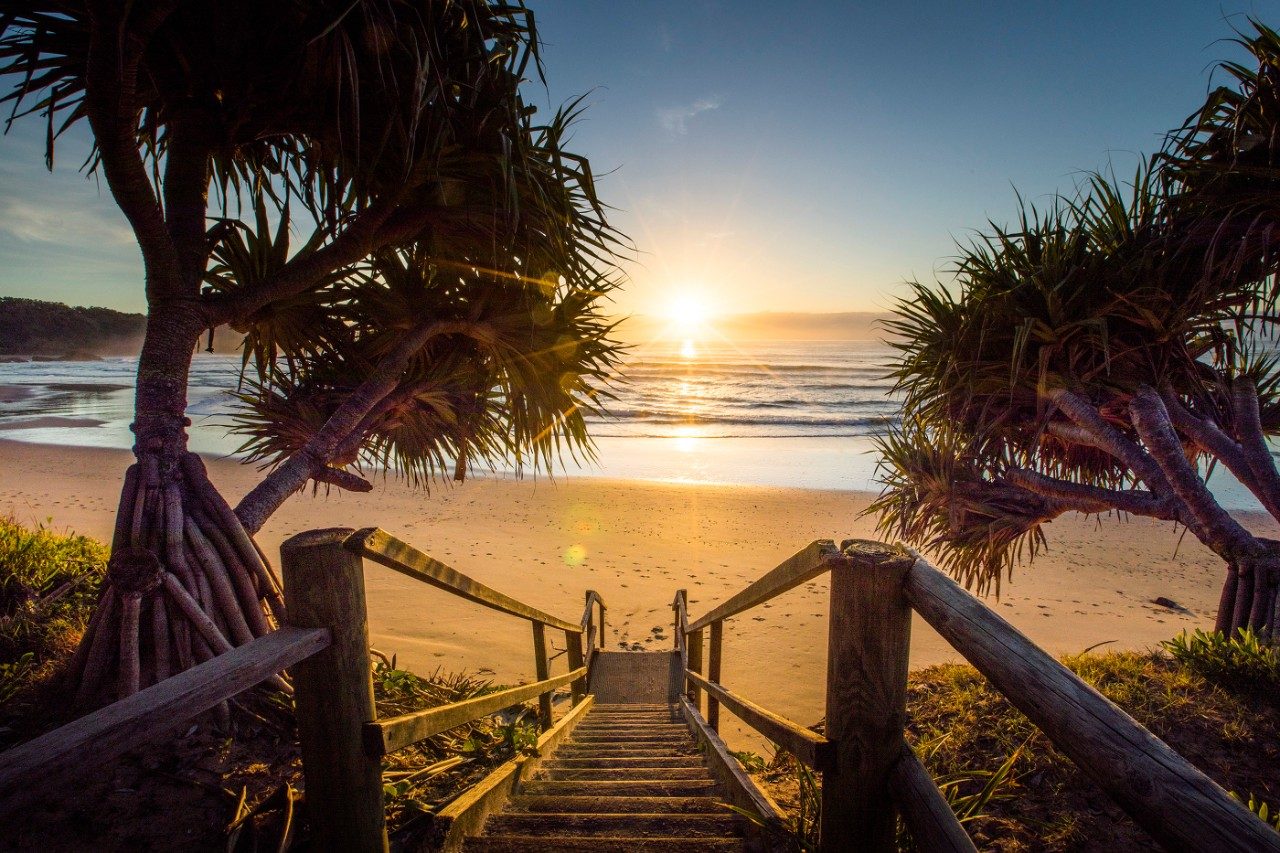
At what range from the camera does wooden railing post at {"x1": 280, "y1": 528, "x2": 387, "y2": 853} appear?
4.70 feet

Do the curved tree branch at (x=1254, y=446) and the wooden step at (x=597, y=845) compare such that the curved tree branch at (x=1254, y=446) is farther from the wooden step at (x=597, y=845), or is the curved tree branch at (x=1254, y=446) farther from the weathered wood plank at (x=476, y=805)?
the weathered wood plank at (x=476, y=805)

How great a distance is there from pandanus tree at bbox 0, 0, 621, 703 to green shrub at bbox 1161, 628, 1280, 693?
14.4ft

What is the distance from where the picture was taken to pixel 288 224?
3.51m

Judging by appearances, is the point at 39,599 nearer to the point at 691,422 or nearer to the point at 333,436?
the point at 333,436

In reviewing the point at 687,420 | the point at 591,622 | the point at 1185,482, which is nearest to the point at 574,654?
the point at 591,622

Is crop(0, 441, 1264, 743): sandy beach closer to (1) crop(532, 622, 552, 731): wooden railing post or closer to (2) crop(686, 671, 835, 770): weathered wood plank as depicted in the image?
(1) crop(532, 622, 552, 731): wooden railing post

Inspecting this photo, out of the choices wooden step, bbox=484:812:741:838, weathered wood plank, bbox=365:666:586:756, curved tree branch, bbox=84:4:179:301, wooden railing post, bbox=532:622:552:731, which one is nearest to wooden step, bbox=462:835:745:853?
wooden step, bbox=484:812:741:838

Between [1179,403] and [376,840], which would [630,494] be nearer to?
[1179,403]

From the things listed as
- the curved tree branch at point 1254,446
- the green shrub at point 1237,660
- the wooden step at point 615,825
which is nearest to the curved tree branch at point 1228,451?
the curved tree branch at point 1254,446

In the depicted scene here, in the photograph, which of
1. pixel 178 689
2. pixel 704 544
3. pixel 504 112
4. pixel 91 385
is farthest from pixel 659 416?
pixel 91 385

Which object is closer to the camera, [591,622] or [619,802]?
[619,802]

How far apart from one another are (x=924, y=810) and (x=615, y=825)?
133 centimetres

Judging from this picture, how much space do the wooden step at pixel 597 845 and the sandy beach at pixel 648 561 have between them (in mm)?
3368

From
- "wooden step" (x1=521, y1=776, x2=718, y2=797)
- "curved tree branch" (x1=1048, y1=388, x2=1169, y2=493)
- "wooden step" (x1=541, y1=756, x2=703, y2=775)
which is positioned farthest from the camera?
"curved tree branch" (x1=1048, y1=388, x2=1169, y2=493)
